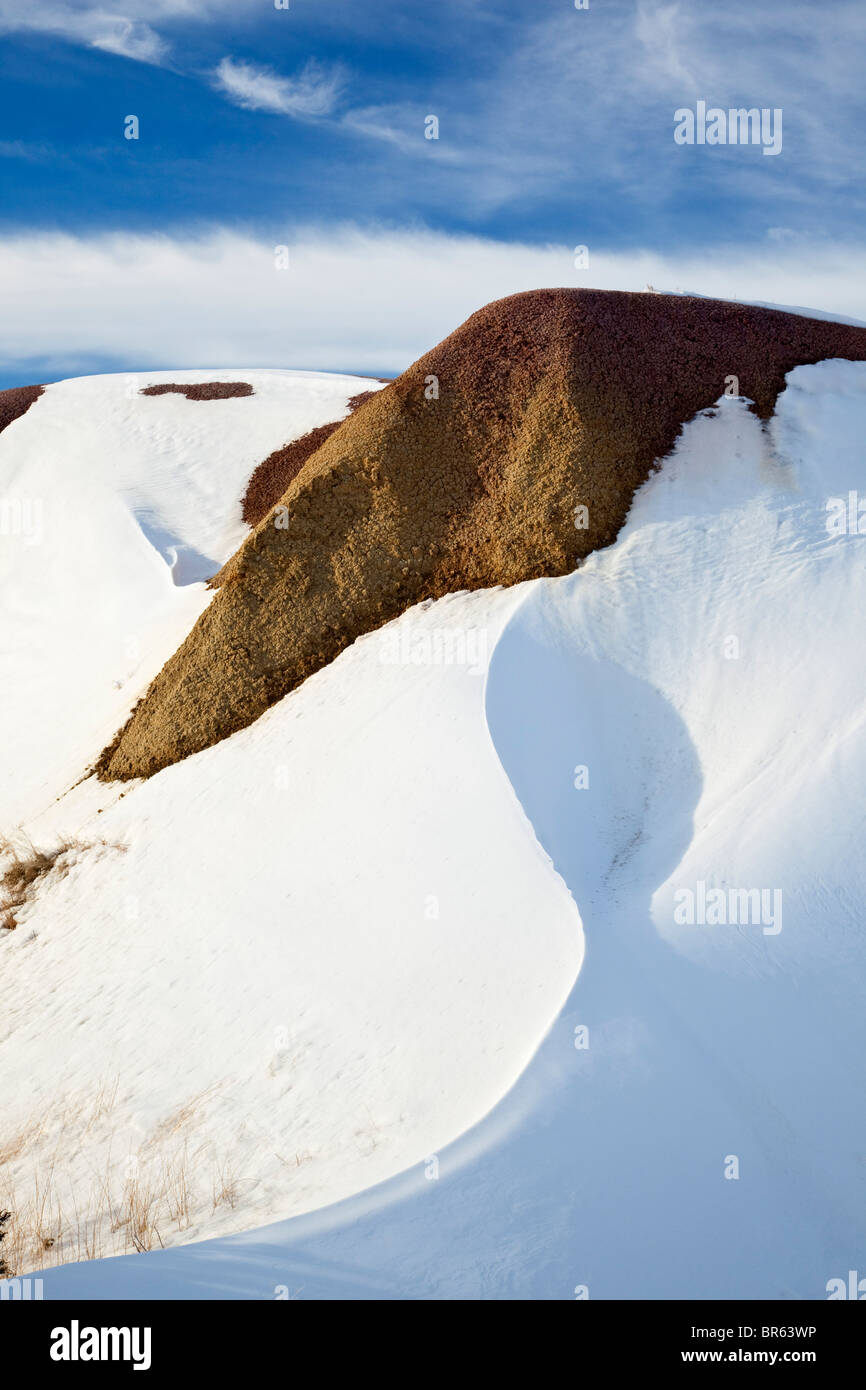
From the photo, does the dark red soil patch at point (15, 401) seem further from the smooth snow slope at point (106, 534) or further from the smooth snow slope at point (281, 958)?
the smooth snow slope at point (281, 958)


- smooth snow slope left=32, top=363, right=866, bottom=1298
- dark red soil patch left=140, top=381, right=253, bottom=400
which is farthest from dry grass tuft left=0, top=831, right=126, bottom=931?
dark red soil patch left=140, top=381, right=253, bottom=400

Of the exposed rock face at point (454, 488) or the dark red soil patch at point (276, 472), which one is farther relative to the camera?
the dark red soil patch at point (276, 472)

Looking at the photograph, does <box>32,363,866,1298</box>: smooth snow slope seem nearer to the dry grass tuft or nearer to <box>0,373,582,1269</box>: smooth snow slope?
<box>0,373,582,1269</box>: smooth snow slope

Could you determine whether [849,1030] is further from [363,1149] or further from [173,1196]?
[173,1196]

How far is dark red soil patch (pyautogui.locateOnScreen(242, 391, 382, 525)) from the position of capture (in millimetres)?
24391

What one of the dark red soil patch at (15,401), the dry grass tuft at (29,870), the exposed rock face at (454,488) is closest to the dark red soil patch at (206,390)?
the dark red soil patch at (15,401)

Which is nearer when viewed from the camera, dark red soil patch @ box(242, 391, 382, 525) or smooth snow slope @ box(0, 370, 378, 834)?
smooth snow slope @ box(0, 370, 378, 834)

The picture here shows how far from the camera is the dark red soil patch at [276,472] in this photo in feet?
80.0

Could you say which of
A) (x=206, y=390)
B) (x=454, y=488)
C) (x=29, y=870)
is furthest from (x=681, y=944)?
(x=206, y=390)

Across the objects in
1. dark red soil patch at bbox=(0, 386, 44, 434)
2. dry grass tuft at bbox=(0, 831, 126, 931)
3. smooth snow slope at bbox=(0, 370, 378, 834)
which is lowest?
dry grass tuft at bbox=(0, 831, 126, 931)

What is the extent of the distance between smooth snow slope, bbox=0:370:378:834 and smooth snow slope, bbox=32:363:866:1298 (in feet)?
29.9

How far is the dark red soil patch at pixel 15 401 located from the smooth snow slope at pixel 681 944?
925 inches

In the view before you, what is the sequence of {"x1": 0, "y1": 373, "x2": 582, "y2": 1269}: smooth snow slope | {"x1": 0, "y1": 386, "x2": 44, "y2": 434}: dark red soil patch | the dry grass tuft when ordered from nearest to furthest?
{"x1": 0, "y1": 373, "x2": 582, "y2": 1269}: smooth snow slope < the dry grass tuft < {"x1": 0, "y1": 386, "x2": 44, "y2": 434}: dark red soil patch

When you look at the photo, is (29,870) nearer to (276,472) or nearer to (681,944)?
(681,944)
